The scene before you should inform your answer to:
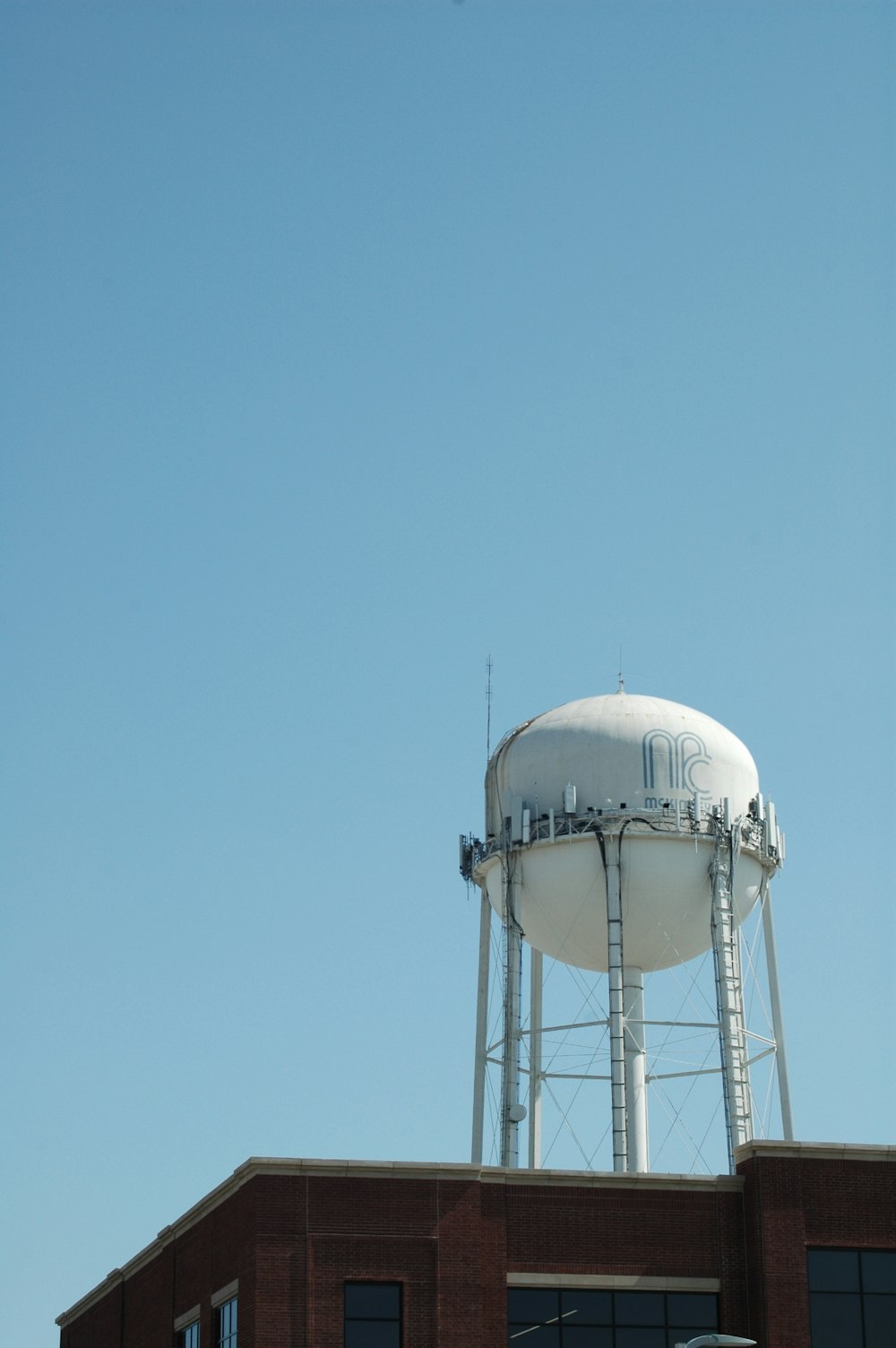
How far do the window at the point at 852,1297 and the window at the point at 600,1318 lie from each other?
191 centimetres

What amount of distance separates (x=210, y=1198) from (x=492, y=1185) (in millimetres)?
5614

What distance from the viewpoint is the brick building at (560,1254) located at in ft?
139

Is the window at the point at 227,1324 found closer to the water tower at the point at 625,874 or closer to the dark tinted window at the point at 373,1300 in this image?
the dark tinted window at the point at 373,1300

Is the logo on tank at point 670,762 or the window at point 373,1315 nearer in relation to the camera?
the window at point 373,1315

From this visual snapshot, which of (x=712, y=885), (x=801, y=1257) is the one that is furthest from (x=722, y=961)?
(x=801, y=1257)

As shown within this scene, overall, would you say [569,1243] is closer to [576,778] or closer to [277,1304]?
[277,1304]

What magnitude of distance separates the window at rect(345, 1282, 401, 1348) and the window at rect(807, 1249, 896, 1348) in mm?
7222

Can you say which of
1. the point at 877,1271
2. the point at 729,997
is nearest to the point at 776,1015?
the point at 729,997

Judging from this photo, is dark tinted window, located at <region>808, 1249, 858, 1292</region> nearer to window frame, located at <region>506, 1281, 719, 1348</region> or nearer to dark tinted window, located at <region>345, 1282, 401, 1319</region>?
window frame, located at <region>506, 1281, 719, 1348</region>

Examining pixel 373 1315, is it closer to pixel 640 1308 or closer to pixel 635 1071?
pixel 640 1308

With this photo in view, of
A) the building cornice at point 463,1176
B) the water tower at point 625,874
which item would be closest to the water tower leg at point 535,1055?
the water tower at point 625,874

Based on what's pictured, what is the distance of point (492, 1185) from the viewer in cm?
4334

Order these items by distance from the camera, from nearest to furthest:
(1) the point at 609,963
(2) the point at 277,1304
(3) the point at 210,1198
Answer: (2) the point at 277,1304, (3) the point at 210,1198, (1) the point at 609,963

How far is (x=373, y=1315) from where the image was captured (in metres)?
42.2
